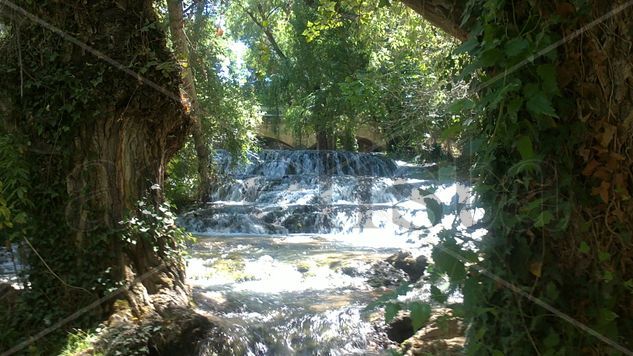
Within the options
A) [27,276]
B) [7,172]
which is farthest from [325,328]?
[7,172]

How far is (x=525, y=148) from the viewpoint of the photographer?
72.6 inches

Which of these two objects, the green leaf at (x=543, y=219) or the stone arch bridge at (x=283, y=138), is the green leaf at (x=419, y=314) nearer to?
the green leaf at (x=543, y=219)

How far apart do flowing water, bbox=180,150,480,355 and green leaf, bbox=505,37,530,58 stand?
0.56 meters

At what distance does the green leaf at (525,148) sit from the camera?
6.01 feet

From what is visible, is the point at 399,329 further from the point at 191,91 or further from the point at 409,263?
the point at 191,91

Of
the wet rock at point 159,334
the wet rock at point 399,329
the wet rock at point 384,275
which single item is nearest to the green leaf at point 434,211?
the wet rock at point 159,334

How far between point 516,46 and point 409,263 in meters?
6.46

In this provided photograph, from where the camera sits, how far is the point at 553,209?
74.9 inches

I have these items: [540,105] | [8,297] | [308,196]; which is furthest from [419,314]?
[308,196]

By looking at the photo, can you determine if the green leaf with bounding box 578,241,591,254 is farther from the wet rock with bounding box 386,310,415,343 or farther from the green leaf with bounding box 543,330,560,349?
the wet rock with bounding box 386,310,415,343

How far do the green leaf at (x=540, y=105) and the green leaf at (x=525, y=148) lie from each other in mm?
94

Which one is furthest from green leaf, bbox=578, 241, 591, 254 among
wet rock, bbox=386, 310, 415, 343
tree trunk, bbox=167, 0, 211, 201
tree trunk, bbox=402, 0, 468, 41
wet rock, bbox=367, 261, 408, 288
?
wet rock, bbox=367, 261, 408, 288

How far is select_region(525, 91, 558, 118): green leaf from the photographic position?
1.76 metres

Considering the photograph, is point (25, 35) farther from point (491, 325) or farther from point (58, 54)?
point (491, 325)
